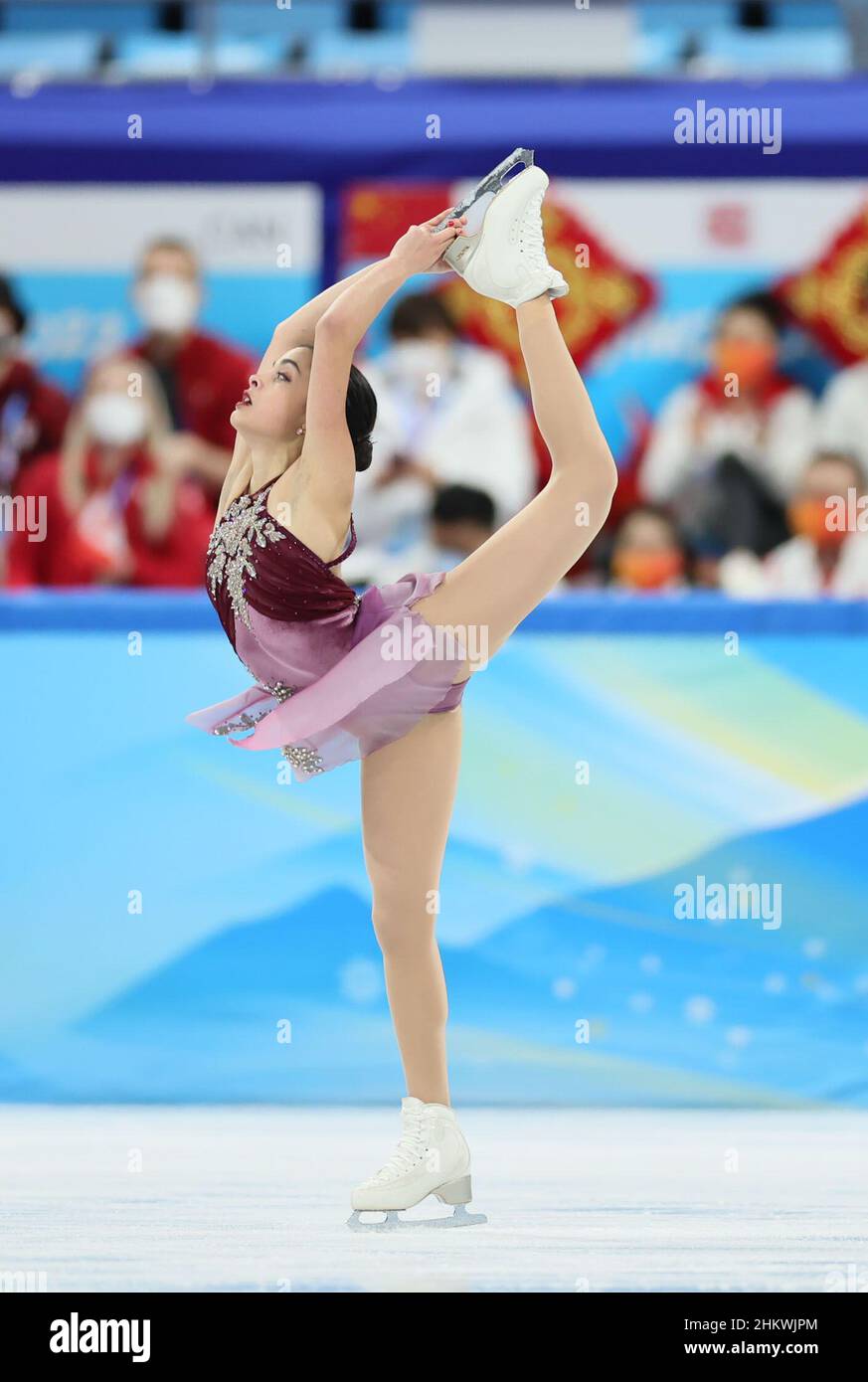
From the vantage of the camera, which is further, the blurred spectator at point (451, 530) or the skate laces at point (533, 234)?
the blurred spectator at point (451, 530)

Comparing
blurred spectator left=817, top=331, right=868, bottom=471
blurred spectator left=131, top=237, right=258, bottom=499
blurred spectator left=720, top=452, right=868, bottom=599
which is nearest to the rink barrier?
blurred spectator left=720, top=452, right=868, bottom=599

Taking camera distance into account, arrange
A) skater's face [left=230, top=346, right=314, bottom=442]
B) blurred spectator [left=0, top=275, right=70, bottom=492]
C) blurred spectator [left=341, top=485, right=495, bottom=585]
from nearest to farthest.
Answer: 1. skater's face [left=230, top=346, right=314, bottom=442]
2. blurred spectator [left=341, top=485, right=495, bottom=585]
3. blurred spectator [left=0, top=275, right=70, bottom=492]

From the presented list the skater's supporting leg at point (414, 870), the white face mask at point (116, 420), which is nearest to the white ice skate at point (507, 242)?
the skater's supporting leg at point (414, 870)

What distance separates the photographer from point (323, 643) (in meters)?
2.83

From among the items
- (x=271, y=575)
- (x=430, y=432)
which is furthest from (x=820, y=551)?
(x=271, y=575)

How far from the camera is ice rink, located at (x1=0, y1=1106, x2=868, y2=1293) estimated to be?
7.91 feet

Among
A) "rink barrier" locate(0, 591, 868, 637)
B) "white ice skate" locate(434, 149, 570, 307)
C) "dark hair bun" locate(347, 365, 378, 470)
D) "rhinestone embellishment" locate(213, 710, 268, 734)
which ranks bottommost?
"rhinestone embellishment" locate(213, 710, 268, 734)

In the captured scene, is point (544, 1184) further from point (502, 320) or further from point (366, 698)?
point (502, 320)

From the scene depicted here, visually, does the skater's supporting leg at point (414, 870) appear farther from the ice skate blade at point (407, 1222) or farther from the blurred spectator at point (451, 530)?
the blurred spectator at point (451, 530)

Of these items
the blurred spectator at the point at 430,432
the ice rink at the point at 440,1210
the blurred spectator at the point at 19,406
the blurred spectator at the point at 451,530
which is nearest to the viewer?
the ice rink at the point at 440,1210

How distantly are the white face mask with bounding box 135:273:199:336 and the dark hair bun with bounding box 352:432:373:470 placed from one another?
2.89 m

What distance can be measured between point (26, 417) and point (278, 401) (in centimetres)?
319

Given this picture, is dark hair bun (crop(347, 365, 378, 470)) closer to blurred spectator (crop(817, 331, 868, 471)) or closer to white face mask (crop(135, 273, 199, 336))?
white face mask (crop(135, 273, 199, 336))

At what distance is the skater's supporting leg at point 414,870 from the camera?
9.37 feet
